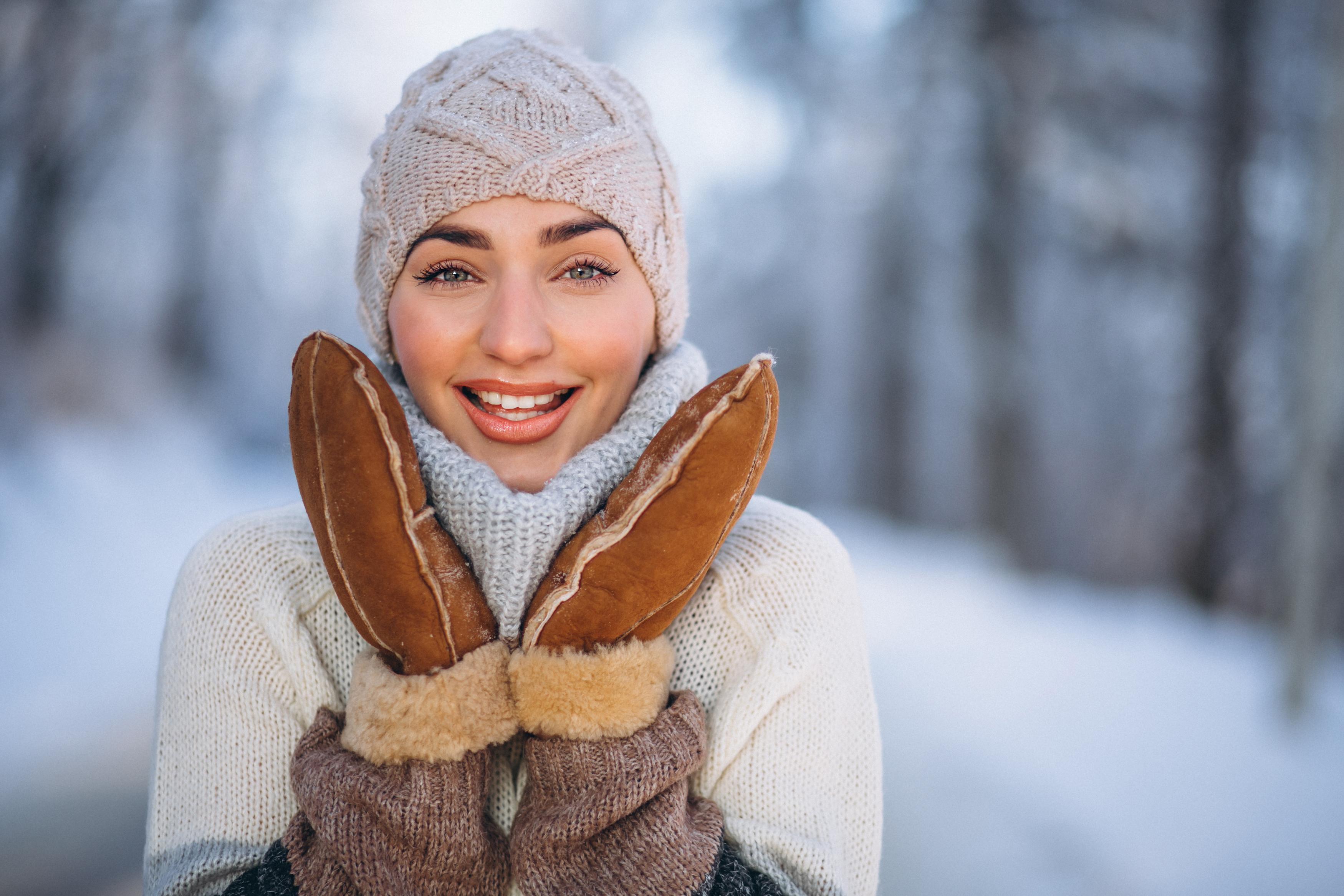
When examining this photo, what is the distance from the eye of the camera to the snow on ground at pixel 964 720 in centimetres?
238

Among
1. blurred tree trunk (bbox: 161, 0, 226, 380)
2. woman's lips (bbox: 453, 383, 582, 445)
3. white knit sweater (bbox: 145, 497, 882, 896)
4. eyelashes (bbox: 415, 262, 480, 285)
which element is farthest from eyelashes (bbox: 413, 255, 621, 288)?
blurred tree trunk (bbox: 161, 0, 226, 380)

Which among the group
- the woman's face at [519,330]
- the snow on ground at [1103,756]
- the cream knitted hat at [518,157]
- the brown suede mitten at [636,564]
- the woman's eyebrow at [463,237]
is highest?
the cream knitted hat at [518,157]

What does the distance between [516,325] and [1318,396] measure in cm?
330

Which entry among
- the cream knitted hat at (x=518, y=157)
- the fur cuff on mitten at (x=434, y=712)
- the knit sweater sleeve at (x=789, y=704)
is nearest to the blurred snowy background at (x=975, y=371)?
the knit sweater sleeve at (x=789, y=704)

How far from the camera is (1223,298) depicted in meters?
3.79

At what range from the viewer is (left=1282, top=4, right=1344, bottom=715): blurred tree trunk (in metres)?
2.96

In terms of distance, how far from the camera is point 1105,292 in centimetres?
449

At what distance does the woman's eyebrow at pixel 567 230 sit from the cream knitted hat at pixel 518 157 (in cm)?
2

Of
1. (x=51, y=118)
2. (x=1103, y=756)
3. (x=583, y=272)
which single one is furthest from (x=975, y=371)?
(x=51, y=118)

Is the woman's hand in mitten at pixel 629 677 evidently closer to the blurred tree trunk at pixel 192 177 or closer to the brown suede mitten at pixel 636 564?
the brown suede mitten at pixel 636 564

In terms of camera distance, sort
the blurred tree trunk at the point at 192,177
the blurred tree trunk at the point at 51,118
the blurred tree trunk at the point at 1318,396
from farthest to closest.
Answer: the blurred tree trunk at the point at 192,177 < the blurred tree trunk at the point at 51,118 < the blurred tree trunk at the point at 1318,396

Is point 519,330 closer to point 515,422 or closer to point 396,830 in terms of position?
point 515,422

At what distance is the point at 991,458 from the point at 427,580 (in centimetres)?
504

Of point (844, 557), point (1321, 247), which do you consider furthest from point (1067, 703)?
point (844, 557)
